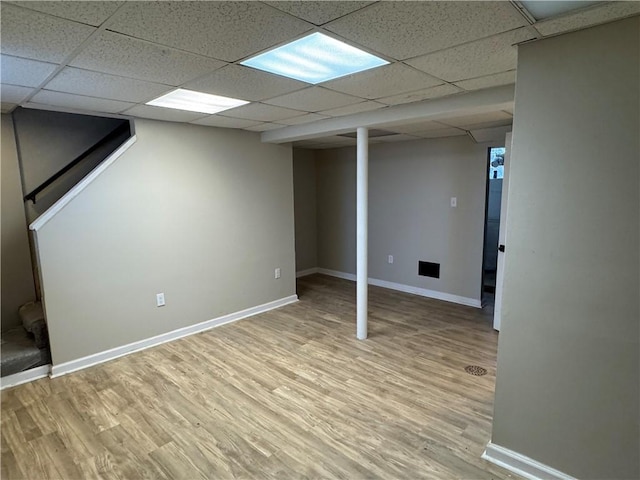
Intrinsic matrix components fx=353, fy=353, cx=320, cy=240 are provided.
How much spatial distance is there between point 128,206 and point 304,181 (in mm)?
3401

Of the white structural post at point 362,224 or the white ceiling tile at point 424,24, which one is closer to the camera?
the white ceiling tile at point 424,24

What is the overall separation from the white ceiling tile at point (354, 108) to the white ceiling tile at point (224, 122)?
0.85 m

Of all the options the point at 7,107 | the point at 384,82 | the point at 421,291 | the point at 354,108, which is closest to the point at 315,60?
the point at 384,82

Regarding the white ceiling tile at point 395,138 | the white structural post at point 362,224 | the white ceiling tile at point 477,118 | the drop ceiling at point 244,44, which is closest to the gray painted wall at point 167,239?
the drop ceiling at point 244,44

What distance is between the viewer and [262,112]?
10.3 ft

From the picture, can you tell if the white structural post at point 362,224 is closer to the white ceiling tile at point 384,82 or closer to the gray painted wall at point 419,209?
the white ceiling tile at point 384,82

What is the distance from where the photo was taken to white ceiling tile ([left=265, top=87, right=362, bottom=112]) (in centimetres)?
251

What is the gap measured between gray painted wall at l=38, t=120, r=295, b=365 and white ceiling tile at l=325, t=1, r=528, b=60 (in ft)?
8.68

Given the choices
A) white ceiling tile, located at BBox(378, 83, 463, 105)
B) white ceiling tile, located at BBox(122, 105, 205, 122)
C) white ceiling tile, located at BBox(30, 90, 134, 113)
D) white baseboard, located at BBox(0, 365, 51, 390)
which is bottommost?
white baseboard, located at BBox(0, 365, 51, 390)

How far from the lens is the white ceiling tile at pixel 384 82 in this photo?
207cm

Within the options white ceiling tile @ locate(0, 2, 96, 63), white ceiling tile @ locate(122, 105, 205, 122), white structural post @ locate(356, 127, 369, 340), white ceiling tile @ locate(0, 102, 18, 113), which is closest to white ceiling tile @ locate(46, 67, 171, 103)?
white ceiling tile @ locate(0, 2, 96, 63)

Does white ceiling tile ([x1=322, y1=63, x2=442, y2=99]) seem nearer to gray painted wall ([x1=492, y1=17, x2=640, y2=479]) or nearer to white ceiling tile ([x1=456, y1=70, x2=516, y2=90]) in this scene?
white ceiling tile ([x1=456, y1=70, x2=516, y2=90])

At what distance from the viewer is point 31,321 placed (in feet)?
10.2

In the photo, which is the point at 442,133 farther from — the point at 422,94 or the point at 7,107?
the point at 7,107
